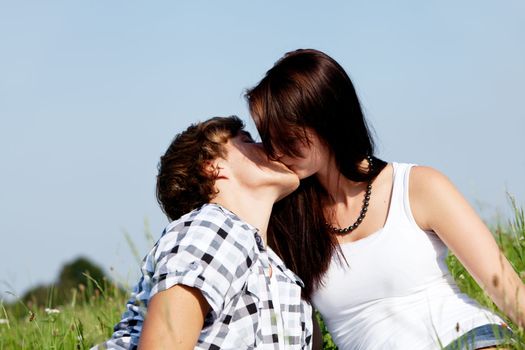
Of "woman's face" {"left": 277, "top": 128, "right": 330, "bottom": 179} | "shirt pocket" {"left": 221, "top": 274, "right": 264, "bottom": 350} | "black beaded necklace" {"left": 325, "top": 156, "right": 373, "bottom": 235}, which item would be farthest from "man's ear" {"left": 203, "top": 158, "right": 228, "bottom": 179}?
"black beaded necklace" {"left": 325, "top": 156, "right": 373, "bottom": 235}

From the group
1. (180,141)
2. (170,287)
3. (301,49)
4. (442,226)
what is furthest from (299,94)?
(170,287)

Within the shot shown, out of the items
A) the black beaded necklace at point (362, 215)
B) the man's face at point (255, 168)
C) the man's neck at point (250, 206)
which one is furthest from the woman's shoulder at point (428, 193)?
the man's neck at point (250, 206)

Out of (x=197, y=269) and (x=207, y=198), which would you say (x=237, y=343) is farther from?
(x=207, y=198)

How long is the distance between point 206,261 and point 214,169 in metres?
0.65

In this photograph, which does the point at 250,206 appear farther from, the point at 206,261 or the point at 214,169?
the point at 206,261

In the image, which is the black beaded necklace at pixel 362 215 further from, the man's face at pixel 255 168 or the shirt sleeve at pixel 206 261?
the shirt sleeve at pixel 206 261

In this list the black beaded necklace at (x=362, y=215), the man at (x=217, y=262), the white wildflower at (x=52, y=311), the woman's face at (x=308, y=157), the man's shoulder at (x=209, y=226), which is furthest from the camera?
the white wildflower at (x=52, y=311)

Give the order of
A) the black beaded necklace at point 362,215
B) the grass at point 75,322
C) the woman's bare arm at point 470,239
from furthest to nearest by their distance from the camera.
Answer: the grass at point 75,322 → the black beaded necklace at point 362,215 → the woman's bare arm at point 470,239

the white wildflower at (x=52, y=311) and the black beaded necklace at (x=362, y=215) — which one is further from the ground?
the black beaded necklace at (x=362, y=215)

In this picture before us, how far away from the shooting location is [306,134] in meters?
4.24

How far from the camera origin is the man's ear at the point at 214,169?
408 cm

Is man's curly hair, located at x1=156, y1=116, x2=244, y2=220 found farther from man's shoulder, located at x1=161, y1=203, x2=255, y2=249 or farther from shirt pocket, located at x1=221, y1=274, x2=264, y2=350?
shirt pocket, located at x1=221, y1=274, x2=264, y2=350

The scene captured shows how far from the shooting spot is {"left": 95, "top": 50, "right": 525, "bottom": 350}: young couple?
12.5 feet

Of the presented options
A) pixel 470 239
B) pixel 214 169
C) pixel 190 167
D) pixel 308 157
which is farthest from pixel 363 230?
pixel 190 167
